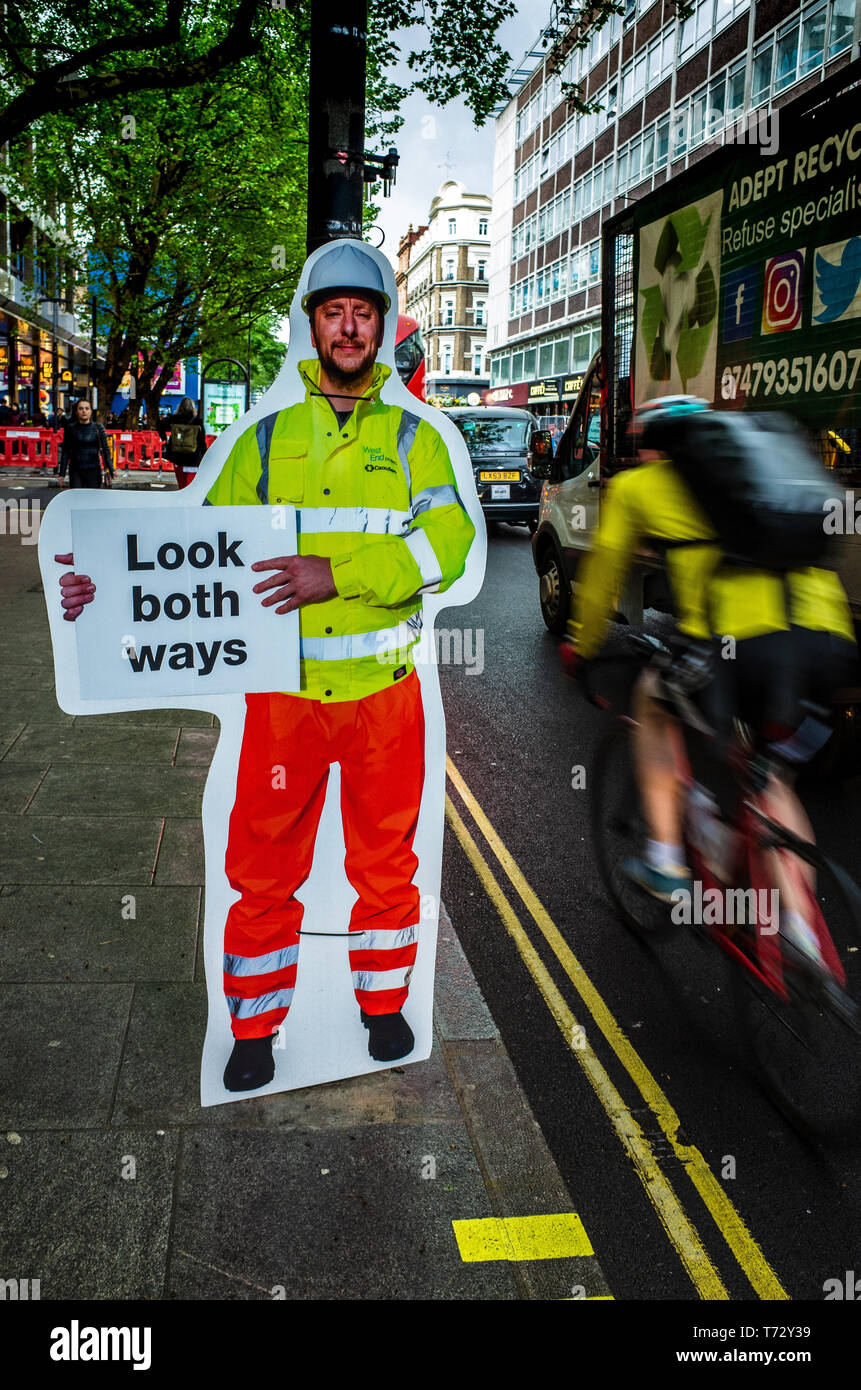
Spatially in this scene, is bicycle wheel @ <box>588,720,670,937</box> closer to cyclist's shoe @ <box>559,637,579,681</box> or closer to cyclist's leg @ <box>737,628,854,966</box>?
cyclist's shoe @ <box>559,637,579,681</box>

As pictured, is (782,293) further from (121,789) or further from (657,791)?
(121,789)

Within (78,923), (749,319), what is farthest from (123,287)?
(78,923)

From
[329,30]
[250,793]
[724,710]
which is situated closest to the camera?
[250,793]

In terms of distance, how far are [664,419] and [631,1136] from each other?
209 centimetres

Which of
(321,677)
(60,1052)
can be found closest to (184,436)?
(321,677)

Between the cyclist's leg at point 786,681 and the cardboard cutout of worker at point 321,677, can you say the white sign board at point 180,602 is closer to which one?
the cardboard cutout of worker at point 321,677

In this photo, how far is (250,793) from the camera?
9.86 ft

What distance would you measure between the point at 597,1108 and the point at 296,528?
1853 millimetres

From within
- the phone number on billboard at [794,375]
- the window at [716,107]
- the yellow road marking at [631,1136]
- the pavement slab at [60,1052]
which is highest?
the window at [716,107]

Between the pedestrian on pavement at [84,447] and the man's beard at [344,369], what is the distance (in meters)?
13.3

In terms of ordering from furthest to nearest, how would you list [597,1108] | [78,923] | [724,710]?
[78,923], [724,710], [597,1108]

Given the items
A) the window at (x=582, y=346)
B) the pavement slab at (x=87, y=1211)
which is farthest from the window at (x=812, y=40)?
the pavement slab at (x=87, y=1211)

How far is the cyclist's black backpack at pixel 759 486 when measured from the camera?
315 centimetres
